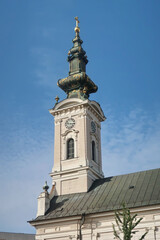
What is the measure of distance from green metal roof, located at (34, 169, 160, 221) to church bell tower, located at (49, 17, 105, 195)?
1110 millimetres

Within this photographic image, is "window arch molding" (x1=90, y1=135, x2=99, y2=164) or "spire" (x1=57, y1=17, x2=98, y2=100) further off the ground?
"spire" (x1=57, y1=17, x2=98, y2=100)

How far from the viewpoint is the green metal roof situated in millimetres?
27062

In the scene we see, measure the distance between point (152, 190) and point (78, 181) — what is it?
7105mm

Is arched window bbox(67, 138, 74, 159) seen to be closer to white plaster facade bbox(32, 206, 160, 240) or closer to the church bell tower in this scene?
the church bell tower

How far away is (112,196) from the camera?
28828mm

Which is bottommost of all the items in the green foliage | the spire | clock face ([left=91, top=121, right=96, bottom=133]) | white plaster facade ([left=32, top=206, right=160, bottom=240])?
the green foliage

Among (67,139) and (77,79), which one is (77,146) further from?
(77,79)

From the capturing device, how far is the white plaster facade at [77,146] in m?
32.4

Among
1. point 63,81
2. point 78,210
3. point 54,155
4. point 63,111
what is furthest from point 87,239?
point 63,81

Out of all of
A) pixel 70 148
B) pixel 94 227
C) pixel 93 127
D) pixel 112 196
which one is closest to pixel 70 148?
pixel 70 148

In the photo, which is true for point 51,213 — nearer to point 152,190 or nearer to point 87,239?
point 87,239

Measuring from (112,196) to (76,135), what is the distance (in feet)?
25.1

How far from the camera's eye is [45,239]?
28281 millimetres

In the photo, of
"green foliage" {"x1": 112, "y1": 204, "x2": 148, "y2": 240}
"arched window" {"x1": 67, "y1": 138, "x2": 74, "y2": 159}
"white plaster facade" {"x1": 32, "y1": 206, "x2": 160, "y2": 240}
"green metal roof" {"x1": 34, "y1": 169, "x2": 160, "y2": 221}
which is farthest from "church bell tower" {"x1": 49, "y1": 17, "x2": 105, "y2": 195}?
"green foliage" {"x1": 112, "y1": 204, "x2": 148, "y2": 240}
